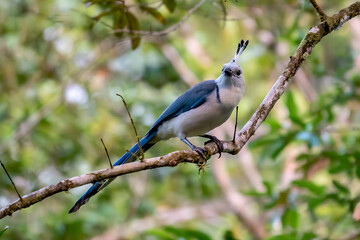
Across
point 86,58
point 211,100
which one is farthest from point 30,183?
point 211,100

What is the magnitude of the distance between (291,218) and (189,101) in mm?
1377

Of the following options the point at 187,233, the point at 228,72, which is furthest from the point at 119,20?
the point at 187,233

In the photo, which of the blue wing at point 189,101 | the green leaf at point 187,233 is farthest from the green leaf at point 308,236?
the blue wing at point 189,101

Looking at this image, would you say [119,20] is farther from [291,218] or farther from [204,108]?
[291,218]

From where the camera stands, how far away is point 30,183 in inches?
258

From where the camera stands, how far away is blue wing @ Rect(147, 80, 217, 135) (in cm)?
382

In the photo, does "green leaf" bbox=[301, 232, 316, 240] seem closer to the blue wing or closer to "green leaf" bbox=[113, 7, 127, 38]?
the blue wing

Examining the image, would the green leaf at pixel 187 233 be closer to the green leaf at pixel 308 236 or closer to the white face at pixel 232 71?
the green leaf at pixel 308 236

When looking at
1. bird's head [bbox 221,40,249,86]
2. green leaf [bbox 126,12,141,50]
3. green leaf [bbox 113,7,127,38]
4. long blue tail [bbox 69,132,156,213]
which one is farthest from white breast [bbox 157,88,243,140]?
green leaf [bbox 113,7,127,38]

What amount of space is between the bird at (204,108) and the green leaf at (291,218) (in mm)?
1104

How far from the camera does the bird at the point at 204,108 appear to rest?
3.62 m

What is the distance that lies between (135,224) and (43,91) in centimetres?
285

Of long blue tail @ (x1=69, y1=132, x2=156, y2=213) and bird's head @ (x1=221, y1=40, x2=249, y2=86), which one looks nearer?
long blue tail @ (x1=69, y1=132, x2=156, y2=213)

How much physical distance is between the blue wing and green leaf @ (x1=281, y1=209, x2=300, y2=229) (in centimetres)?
132
